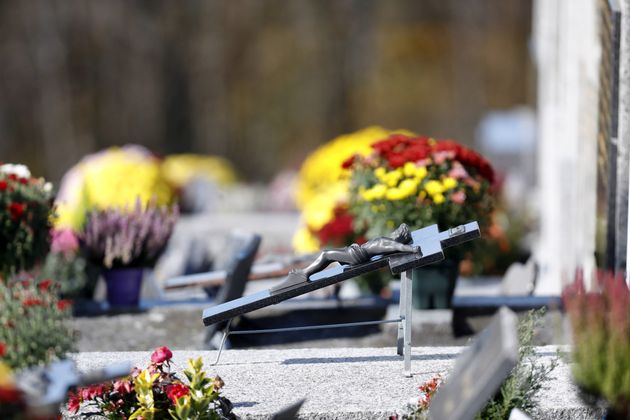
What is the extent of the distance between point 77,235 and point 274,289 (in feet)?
9.41

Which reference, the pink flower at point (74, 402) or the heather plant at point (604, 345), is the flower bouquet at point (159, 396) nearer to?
the pink flower at point (74, 402)

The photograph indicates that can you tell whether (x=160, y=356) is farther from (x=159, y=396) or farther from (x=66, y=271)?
(x=66, y=271)

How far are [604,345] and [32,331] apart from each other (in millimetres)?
2271

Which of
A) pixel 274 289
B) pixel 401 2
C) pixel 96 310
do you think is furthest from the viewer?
pixel 401 2

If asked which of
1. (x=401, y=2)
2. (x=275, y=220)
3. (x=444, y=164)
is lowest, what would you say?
(x=275, y=220)

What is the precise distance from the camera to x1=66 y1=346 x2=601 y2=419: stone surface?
352 centimetres

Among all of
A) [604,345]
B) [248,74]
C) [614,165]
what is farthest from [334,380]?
[248,74]

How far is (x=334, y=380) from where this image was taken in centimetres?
384

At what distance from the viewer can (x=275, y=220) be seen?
11.9 meters

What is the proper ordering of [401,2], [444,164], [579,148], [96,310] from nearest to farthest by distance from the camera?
[444,164]
[96,310]
[579,148]
[401,2]

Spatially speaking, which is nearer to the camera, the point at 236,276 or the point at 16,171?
the point at 236,276

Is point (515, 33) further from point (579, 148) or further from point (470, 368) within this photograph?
point (470, 368)

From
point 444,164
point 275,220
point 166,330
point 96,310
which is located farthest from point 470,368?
point 275,220

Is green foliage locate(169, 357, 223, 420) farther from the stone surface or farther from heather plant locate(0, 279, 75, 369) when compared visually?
heather plant locate(0, 279, 75, 369)
